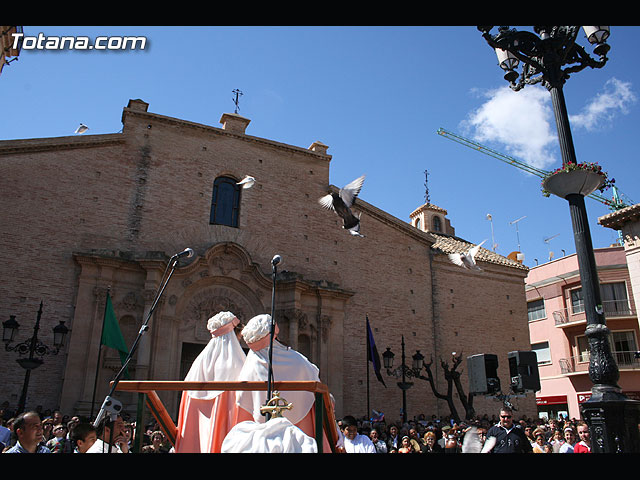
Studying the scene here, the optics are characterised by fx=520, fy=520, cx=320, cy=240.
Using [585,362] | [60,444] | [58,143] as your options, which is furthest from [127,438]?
[585,362]

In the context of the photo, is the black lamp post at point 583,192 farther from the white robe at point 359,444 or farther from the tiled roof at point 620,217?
the tiled roof at point 620,217

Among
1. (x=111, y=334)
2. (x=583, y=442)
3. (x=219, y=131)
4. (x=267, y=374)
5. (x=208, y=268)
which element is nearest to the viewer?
(x=267, y=374)

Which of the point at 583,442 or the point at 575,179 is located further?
the point at 583,442

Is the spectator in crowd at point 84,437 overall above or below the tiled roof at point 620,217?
below

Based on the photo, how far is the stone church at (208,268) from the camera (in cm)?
1597

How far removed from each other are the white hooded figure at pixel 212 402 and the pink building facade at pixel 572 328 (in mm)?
26435

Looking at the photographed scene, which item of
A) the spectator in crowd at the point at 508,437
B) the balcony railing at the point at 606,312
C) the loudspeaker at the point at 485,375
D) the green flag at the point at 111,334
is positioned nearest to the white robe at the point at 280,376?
the spectator in crowd at the point at 508,437

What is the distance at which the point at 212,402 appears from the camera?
5230mm

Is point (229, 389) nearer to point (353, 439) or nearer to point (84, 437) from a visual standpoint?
point (84, 437)

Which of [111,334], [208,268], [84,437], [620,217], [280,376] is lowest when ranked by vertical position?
[84,437]

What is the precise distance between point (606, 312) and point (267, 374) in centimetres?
2876

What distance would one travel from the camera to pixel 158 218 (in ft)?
60.6
